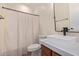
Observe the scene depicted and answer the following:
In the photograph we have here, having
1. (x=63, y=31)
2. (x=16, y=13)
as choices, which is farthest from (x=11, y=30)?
(x=63, y=31)

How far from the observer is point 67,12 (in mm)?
1665

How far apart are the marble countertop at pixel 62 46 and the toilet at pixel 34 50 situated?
0.07 m

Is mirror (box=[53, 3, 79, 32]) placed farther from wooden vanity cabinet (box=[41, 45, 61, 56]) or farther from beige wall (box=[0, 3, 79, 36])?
wooden vanity cabinet (box=[41, 45, 61, 56])

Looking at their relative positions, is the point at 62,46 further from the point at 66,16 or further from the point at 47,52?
the point at 66,16

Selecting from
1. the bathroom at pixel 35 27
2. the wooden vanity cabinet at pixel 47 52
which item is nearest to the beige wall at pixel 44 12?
the bathroom at pixel 35 27

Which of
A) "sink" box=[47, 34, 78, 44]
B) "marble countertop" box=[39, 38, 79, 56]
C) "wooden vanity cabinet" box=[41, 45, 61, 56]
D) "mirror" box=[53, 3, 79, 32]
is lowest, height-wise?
"wooden vanity cabinet" box=[41, 45, 61, 56]

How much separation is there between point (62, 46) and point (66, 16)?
338 mm

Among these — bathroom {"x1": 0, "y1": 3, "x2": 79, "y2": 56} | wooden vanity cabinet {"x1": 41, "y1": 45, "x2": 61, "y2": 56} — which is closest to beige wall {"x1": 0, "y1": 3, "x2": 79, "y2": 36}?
bathroom {"x1": 0, "y1": 3, "x2": 79, "y2": 56}

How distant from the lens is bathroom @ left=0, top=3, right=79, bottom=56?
5.33 ft

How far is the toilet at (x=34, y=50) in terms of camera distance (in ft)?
5.42

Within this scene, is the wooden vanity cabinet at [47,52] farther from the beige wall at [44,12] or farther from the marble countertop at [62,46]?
the beige wall at [44,12]

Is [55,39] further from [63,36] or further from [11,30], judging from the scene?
[11,30]

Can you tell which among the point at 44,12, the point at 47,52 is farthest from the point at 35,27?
the point at 47,52

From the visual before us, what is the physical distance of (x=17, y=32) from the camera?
65.5 inches
